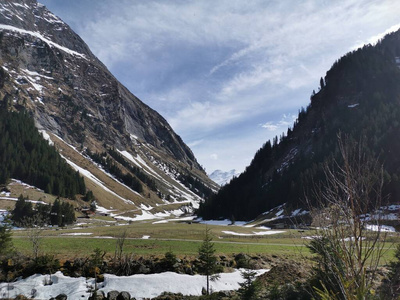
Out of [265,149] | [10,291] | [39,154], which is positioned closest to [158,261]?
[10,291]

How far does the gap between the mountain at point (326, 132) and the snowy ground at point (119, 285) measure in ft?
257

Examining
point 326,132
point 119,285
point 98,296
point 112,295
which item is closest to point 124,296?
point 112,295

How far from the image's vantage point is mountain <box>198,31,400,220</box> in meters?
Result: 106

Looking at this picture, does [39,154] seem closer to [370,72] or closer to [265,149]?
[265,149]

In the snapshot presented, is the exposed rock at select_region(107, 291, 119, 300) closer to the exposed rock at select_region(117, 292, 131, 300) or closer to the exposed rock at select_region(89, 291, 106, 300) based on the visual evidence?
the exposed rock at select_region(117, 292, 131, 300)

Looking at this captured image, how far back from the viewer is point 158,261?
88.1 ft

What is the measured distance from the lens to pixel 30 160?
119562mm

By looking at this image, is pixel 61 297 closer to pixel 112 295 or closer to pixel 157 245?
pixel 112 295

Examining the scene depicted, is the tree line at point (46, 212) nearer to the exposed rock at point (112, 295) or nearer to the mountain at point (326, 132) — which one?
the exposed rock at point (112, 295)

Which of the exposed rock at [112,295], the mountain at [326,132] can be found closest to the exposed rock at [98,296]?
the exposed rock at [112,295]

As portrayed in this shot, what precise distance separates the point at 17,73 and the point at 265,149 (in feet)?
610

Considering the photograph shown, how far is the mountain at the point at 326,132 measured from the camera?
106m

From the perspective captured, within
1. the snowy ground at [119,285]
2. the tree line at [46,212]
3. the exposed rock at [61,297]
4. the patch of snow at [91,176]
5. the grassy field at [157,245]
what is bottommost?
the exposed rock at [61,297]

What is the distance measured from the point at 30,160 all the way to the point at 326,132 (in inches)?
5792
